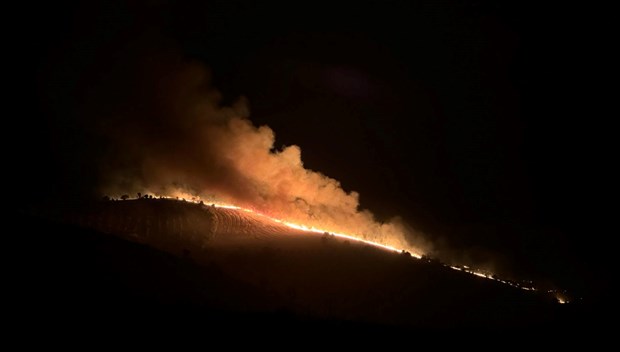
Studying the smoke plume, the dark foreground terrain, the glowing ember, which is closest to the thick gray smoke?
the smoke plume

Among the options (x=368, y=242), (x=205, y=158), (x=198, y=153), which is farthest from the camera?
(x=198, y=153)

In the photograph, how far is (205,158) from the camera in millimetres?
19656

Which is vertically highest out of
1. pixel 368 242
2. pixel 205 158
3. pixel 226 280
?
pixel 205 158

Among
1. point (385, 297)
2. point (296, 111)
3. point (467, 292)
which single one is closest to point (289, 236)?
point (385, 297)

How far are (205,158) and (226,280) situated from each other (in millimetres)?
10513

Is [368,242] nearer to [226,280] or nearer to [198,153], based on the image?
[226,280]

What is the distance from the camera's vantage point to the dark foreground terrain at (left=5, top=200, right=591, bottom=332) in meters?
6.29

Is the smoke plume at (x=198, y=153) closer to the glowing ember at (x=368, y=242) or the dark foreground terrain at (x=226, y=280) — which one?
the glowing ember at (x=368, y=242)

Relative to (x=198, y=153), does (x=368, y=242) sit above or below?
below

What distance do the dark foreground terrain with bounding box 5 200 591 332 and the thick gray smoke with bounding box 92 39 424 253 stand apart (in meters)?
1.79

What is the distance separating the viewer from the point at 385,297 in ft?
40.7

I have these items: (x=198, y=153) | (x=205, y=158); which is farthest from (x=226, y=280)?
(x=198, y=153)

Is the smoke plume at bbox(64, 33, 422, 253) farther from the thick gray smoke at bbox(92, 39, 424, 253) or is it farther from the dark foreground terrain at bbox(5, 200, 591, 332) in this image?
the dark foreground terrain at bbox(5, 200, 591, 332)

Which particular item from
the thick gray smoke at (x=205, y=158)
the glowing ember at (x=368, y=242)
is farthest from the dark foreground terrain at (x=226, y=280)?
the thick gray smoke at (x=205, y=158)
